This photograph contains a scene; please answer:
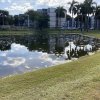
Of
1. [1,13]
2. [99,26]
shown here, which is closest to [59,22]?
[99,26]

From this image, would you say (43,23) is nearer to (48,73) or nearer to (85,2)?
(85,2)

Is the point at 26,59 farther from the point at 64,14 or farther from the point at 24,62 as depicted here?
the point at 64,14

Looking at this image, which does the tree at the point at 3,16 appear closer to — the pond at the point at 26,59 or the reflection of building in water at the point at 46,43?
the reflection of building in water at the point at 46,43

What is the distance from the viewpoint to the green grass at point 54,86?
9.80m

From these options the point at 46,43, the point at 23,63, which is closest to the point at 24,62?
the point at 23,63

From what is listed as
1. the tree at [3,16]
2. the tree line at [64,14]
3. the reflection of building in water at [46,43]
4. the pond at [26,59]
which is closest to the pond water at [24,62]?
the pond at [26,59]

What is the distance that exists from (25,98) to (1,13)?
392 feet

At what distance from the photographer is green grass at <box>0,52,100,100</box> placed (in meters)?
9.80

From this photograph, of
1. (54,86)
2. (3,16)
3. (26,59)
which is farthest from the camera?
(3,16)

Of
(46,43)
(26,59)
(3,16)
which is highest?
(3,16)

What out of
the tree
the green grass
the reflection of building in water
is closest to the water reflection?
the green grass

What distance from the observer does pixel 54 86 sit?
1125 cm

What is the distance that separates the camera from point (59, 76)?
13.5 meters

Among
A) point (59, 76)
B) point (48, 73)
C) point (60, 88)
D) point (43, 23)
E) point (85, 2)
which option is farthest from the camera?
point (43, 23)
